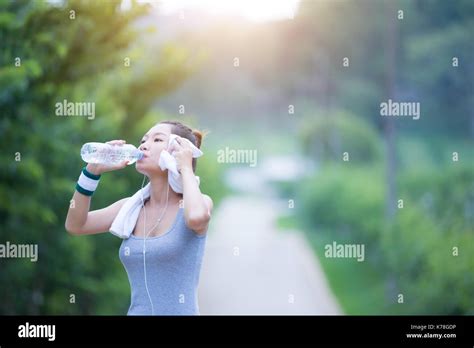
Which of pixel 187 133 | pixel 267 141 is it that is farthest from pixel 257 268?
pixel 187 133

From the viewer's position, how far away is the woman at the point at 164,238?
2822 millimetres

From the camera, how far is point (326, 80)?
47.9 feet

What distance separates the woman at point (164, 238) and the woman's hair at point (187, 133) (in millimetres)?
68

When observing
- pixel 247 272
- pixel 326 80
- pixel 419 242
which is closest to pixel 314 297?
pixel 419 242

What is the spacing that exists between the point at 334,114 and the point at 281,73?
120 inches

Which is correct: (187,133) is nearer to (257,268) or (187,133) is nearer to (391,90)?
(391,90)

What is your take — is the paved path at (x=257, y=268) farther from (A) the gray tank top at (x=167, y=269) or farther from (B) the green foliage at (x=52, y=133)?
→ (A) the gray tank top at (x=167, y=269)

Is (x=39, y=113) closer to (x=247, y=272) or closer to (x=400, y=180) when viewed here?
(x=247, y=272)

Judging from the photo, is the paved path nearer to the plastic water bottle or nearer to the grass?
the grass

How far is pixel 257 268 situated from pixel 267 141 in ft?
11.8

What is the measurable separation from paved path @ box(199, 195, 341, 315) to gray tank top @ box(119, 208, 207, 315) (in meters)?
4.44

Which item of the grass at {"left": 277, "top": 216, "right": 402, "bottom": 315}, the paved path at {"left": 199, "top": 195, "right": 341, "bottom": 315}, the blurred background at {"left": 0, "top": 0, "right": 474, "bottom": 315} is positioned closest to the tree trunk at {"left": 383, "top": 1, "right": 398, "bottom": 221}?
the blurred background at {"left": 0, "top": 0, "right": 474, "bottom": 315}

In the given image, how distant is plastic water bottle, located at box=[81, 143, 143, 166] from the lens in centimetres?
298

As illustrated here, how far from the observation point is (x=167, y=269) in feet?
9.32
